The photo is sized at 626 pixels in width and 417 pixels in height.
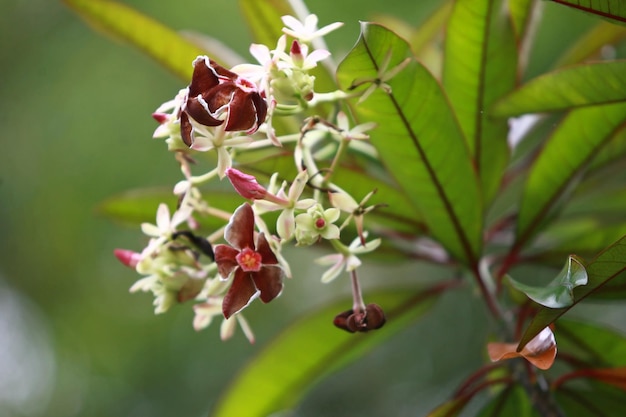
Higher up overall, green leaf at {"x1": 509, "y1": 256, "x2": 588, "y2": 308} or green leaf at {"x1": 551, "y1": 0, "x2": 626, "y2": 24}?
green leaf at {"x1": 551, "y1": 0, "x2": 626, "y2": 24}

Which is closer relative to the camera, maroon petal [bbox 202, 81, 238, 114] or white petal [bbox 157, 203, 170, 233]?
maroon petal [bbox 202, 81, 238, 114]

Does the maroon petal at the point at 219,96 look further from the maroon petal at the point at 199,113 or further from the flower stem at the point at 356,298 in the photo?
the flower stem at the point at 356,298

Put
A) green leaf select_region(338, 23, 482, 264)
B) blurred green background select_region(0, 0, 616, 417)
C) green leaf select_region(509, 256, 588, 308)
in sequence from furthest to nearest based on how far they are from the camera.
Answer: blurred green background select_region(0, 0, 616, 417)
green leaf select_region(338, 23, 482, 264)
green leaf select_region(509, 256, 588, 308)

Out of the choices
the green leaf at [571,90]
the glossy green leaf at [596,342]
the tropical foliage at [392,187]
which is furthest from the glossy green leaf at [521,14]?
the glossy green leaf at [596,342]

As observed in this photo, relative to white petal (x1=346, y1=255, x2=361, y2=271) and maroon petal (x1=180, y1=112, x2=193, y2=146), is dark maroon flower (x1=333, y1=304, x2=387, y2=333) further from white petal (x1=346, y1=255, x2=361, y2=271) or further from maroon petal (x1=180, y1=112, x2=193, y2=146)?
maroon petal (x1=180, y1=112, x2=193, y2=146)

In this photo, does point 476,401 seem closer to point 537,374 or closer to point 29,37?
point 537,374

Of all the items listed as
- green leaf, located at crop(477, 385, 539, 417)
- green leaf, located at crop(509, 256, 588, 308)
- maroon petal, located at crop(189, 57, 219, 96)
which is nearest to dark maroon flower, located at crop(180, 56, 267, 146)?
Result: maroon petal, located at crop(189, 57, 219, 96)

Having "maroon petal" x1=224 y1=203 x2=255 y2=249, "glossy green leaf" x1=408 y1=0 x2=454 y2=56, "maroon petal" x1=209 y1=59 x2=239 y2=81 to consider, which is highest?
"maroon petal" x1=209 y1=59 x2=239 y2=81

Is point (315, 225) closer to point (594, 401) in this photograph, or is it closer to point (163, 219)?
point (163, 219)
